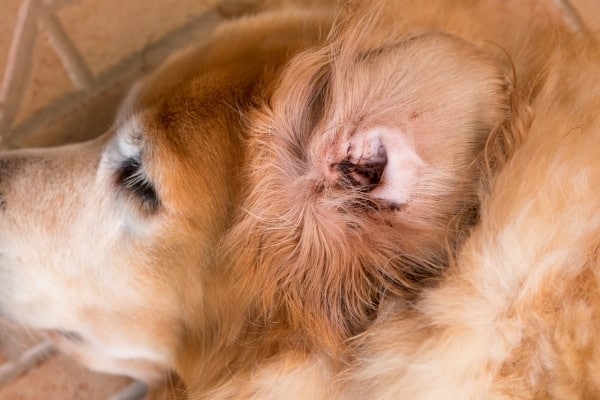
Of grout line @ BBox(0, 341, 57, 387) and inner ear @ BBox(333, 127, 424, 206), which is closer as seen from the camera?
inner ear @ BBox(333, 127, 424, 206)

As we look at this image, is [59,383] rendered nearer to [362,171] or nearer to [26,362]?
[26,362]

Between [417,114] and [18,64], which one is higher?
[18,64]

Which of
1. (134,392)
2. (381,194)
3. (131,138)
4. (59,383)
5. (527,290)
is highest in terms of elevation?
(131,138)

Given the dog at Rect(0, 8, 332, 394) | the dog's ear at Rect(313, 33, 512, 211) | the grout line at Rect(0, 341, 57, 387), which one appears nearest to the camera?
the dog's ear at Rect(313, 33, 512, 211)

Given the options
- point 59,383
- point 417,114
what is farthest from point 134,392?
point 417,114

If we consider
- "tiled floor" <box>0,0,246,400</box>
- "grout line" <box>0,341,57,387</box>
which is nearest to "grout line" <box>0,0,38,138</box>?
"tiled floor" <box>0,0,246,400</box>

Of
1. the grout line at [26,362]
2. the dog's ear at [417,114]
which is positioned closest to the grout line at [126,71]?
the grout line at [26,362]

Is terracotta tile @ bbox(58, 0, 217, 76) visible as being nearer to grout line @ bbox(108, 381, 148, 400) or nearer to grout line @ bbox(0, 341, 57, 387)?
grout line @ bbox(0, 341, 57, 387)
